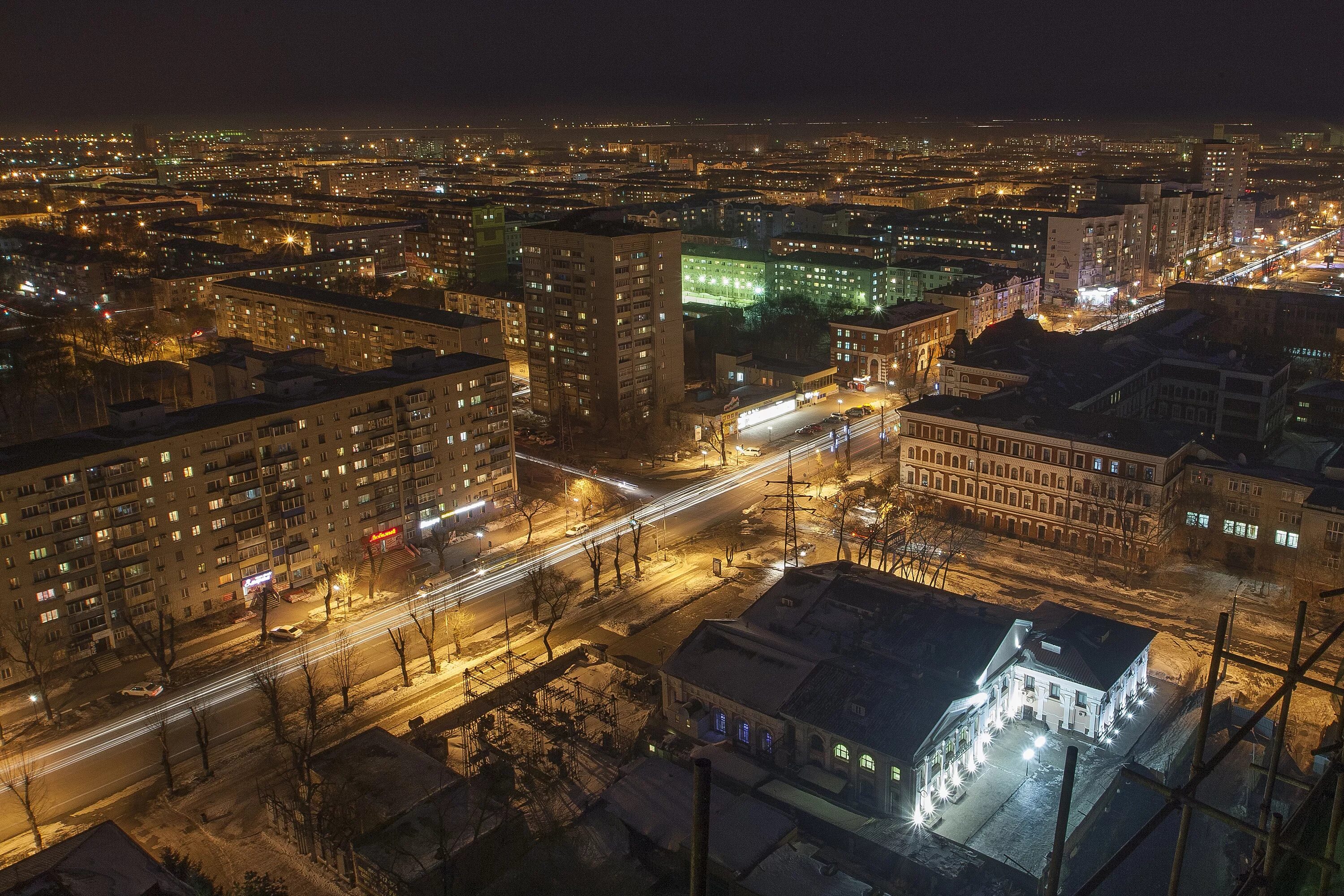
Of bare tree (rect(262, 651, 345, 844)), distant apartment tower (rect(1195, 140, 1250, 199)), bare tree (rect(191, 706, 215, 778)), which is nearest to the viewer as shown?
bare tree (rect(262, 651, 345, 844))

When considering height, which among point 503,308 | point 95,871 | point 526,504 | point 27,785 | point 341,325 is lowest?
point 526,504

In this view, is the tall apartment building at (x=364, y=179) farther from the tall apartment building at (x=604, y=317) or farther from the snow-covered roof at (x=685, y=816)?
the snow-covered roof at (x=685, y=816)

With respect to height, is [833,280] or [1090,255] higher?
[1090,255]

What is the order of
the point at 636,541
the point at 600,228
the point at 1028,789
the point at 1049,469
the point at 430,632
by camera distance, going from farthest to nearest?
the point at 600,228 → the point at 1049,469 → the point at 636,541 → the point at 430,632 → the point at 1028,789

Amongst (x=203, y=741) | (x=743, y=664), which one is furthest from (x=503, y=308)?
(x=743, y=664)

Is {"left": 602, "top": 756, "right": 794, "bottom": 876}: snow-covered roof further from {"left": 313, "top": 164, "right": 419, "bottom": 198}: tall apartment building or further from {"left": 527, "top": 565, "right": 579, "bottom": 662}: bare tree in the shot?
{"left": 313, "top": 164, "right": 419, "bottom": 198}: tall apartment building

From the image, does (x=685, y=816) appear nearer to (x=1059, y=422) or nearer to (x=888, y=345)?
(x=1059, y=422)

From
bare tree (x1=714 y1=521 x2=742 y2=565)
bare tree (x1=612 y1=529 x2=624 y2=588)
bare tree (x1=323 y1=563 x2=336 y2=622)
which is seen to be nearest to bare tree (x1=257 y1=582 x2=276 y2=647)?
bare tree (x1=323 y1=563 x2=336 y2=622)
